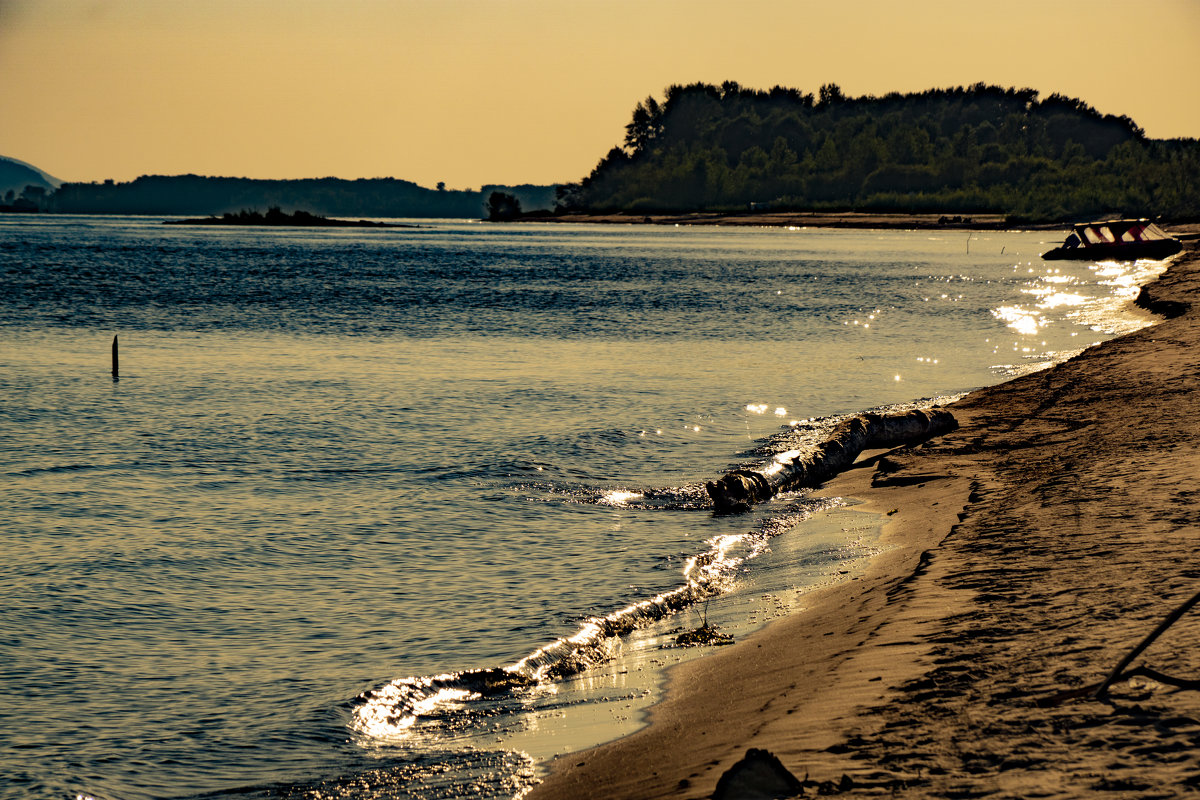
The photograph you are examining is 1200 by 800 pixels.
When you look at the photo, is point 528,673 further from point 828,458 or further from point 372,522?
point 828,458

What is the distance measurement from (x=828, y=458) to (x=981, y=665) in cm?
1131

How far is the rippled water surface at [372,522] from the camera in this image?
856 cm

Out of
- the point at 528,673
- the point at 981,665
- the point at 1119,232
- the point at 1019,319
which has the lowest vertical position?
the point at 528,673

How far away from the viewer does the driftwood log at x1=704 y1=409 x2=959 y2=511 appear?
16438 mm

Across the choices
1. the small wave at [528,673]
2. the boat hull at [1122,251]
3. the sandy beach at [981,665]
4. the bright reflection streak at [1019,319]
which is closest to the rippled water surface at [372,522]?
the small wave at [528,673]

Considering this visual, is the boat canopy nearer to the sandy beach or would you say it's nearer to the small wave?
the sandy beach

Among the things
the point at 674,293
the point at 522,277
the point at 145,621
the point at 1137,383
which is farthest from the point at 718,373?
the point at 522,277

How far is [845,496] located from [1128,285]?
54269mm

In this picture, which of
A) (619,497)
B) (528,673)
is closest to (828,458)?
(619,497)

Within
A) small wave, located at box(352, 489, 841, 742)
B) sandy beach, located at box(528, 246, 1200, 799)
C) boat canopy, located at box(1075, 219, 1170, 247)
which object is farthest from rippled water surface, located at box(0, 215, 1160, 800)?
boat canopy, located at box(1075, 219, 1170, 247)

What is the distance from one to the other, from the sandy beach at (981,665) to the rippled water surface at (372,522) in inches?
45.6

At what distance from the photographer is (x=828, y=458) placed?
18812 millimetres

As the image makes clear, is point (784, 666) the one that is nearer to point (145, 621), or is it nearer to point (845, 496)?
point (145, 621)

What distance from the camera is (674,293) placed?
228ft
